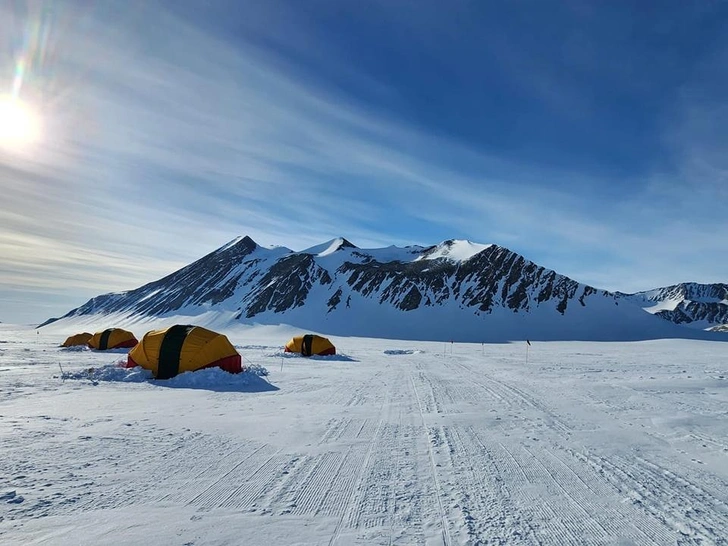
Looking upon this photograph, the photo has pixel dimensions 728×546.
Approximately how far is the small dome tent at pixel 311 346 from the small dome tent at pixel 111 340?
45.3ft

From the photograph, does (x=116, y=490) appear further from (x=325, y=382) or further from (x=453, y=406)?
(x=325, y=382)

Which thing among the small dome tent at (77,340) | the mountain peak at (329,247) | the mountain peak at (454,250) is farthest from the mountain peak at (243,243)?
the small dome tent at (77,340)

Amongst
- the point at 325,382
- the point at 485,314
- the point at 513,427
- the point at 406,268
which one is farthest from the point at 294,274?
the point at 513,427

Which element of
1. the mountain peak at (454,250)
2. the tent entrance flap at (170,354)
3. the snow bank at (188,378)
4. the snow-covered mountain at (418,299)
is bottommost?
the snow bank at (188,378)

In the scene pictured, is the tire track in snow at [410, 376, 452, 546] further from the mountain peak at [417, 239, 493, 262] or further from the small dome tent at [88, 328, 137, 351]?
the mountain peak at [417, 239, 493, 262]

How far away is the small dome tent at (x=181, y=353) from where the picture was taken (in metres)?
16.2

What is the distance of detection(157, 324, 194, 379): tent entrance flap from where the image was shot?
16094 millimetres

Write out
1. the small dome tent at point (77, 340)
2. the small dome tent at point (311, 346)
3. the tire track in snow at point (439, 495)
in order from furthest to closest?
the small dome tent at point (77, 340) → the small dome tent at point (311, 346) → the tire track in snow at point (439, 495)

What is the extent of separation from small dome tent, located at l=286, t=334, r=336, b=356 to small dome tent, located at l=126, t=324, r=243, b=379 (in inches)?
566

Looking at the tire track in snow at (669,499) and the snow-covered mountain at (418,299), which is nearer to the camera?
the tire track in snow at (669,499)

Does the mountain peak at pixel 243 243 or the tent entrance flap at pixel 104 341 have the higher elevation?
the mountain peak at pixel 243 243

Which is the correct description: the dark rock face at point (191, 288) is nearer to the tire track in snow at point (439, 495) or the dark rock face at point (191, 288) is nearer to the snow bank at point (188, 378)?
the snow bank at point (188, 378)

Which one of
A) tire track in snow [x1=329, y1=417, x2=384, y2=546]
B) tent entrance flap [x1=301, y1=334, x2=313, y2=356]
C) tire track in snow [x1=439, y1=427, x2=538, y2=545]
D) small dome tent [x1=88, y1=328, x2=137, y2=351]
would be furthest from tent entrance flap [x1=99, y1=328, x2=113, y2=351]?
tire track in snow [x1=439, y1=427, x2=538, y2=545]

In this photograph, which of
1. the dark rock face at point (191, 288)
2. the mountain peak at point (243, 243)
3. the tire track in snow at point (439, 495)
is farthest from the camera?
the mountain peak at point (243, 243)
